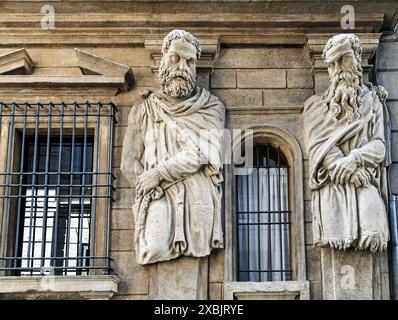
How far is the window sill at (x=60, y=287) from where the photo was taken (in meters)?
9.11

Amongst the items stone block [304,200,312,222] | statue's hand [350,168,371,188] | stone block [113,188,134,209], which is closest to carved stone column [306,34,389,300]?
stone block [304,200,312,222]

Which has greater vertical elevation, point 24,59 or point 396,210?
point 24,59

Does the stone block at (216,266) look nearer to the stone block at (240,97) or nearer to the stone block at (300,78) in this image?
the stone block at (240,97)

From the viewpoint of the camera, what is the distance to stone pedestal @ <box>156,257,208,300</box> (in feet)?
29.8

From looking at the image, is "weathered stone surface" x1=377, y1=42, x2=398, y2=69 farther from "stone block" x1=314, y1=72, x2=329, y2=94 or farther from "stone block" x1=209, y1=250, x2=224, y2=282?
"stone block" x1=209, y1=250, x2=224, y2=282

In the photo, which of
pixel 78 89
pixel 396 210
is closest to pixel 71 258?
pixel 78 89

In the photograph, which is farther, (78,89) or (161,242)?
(78,89)

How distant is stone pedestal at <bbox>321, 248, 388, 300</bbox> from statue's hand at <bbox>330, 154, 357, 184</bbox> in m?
0.74

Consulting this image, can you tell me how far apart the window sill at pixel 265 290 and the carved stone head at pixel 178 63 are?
2.17 meters

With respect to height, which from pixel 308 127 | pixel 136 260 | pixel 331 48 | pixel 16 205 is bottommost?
pixel 136 260

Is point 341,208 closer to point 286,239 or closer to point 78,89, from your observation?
point 286,239

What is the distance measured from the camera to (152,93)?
984cm

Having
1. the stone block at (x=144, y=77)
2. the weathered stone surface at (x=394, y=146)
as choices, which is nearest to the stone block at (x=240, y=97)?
the stone block at (x=144, y=77)

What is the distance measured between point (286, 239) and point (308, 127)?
1248mm
